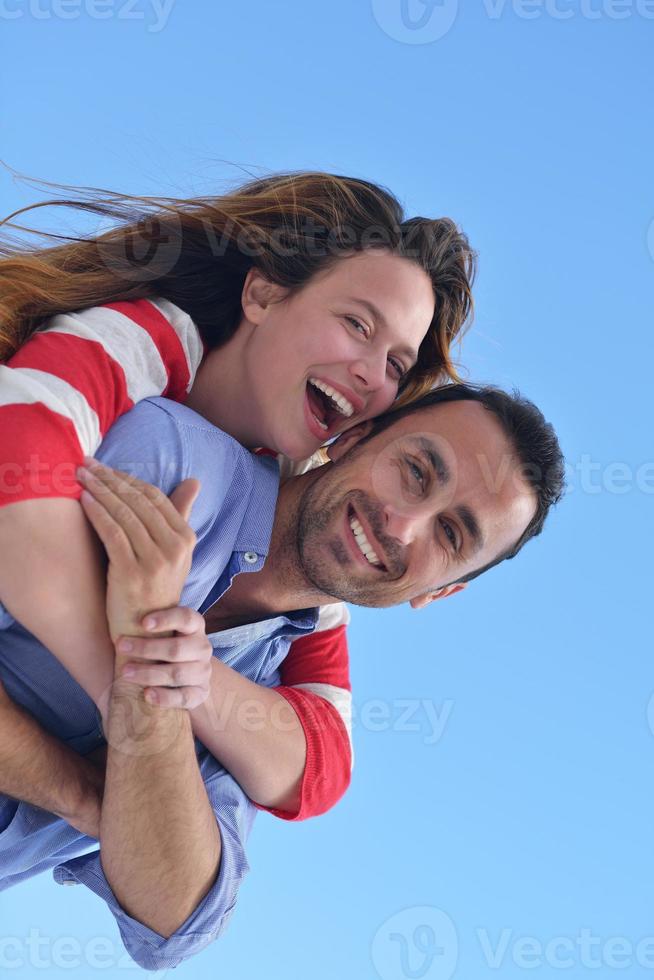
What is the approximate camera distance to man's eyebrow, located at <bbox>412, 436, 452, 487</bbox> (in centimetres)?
192

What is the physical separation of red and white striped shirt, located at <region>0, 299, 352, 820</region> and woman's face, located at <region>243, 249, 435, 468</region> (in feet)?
0.45

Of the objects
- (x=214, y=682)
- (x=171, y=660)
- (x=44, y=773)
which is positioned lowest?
(x=44, y=773)

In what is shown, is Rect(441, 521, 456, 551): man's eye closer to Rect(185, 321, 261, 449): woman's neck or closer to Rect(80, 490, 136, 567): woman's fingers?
Rect(185, 321, 261, 449): woman's neck

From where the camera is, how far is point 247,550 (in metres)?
1.73

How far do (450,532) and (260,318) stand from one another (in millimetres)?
534

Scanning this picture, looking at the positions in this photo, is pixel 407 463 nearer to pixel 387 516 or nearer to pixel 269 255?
pixel 387 516

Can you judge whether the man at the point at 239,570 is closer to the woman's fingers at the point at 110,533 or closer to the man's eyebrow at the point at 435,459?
the man's eyebrow at the point at 435,459

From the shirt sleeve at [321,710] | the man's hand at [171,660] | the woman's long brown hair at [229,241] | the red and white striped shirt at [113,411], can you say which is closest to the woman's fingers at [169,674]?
the man's hand at [171,660]

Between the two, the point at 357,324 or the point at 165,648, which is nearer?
the point at 165,648

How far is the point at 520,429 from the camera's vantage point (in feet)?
6.75

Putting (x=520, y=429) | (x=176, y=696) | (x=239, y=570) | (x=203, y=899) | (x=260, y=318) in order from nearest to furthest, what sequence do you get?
(x=176, y=696)
(x=203, y=899)
(x=239, y=570)
(x=260, y=318)
(x=520, y=429)

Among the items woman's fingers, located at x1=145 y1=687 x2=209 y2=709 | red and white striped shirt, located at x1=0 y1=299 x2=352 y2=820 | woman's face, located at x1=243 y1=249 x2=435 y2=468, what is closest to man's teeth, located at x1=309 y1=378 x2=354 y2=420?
woman's face, located at x1=243 y1=249 x2=435 y2=468

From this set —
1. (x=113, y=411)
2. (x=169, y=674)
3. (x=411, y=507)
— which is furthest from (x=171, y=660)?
(x=411, y=507)

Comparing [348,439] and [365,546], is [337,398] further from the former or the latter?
[365,546]
